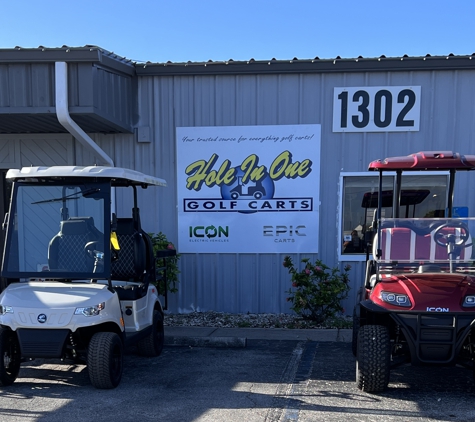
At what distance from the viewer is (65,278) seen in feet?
15.8

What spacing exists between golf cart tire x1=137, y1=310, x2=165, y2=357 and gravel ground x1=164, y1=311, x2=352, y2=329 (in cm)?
142

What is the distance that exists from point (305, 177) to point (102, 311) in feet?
13.9

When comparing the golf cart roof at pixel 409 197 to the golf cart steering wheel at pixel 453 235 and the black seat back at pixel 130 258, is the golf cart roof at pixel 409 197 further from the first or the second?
the black seat back at pixel 130 258

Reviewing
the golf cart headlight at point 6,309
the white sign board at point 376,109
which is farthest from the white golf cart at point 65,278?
the white sign board at point 376,109

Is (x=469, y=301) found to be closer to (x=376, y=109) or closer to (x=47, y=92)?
(x=376, y=109)

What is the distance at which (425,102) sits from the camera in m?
7.49

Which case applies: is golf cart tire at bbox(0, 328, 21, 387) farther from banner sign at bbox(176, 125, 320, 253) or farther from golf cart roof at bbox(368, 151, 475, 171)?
golf cart roof at bbox(368, 151, 475, 171)

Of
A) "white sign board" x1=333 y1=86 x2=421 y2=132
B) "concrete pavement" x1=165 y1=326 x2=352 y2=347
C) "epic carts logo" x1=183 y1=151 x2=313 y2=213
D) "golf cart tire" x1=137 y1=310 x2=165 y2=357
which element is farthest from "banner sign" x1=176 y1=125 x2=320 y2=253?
"golf cart tire" x1=137 y1=310 x2=165 y2=357

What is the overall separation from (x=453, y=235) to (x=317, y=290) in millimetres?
2622

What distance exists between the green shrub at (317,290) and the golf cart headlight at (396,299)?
261 cm

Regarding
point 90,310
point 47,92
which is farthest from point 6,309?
point 47,92

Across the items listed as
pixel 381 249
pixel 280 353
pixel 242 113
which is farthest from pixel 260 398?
pixel 242 113

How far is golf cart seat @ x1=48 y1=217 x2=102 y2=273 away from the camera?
16.0ft

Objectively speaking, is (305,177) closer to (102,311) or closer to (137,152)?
(137,152)
